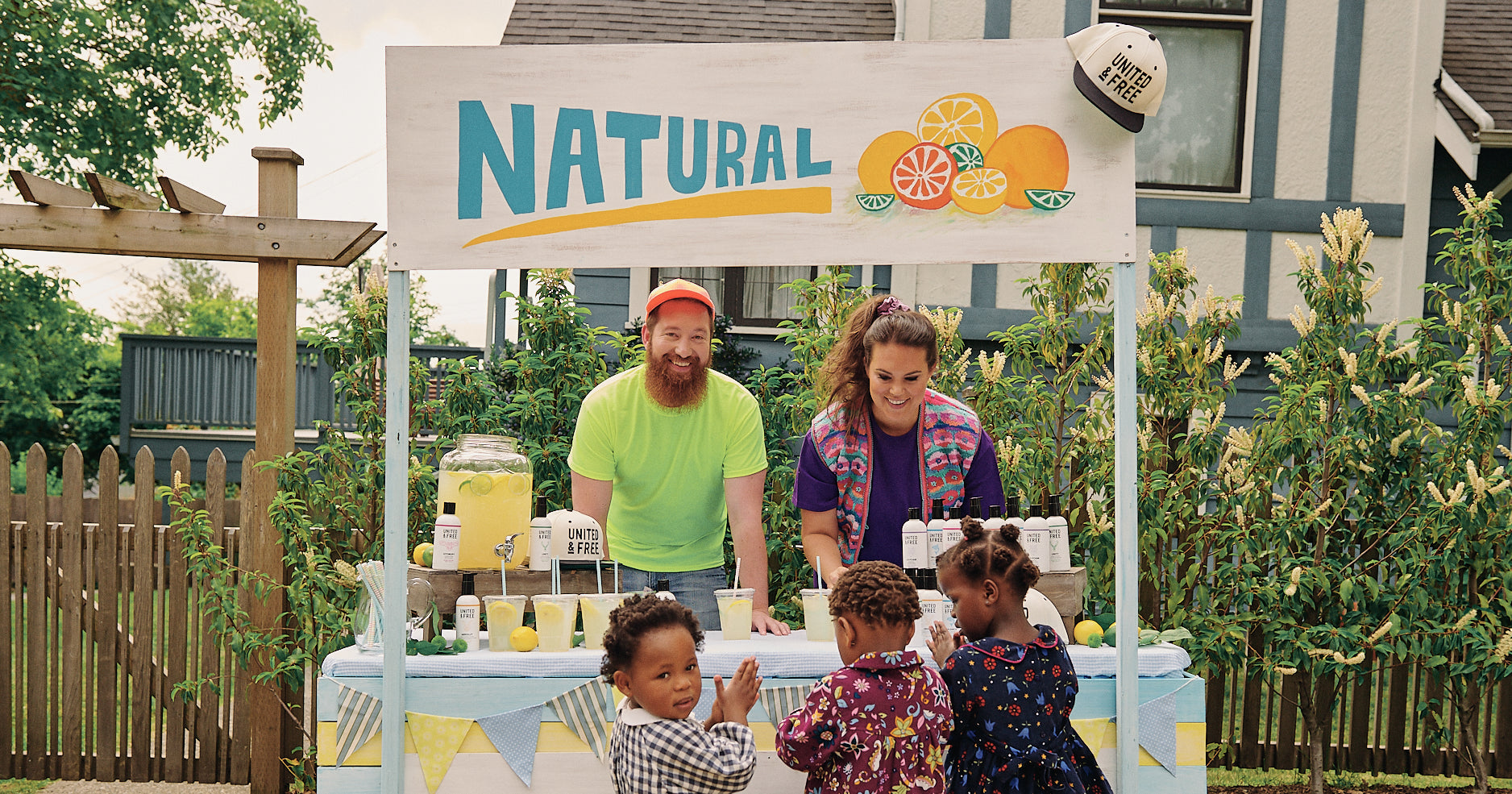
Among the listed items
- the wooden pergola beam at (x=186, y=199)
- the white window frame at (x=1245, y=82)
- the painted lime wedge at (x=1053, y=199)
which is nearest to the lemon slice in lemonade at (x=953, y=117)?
the painted lime wedge at (x=1053, y=199)

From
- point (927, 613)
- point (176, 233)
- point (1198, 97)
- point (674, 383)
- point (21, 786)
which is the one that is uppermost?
point (1198, 97)

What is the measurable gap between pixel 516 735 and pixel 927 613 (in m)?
1.06

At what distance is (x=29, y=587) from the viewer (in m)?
4.97

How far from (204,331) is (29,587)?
119 feet

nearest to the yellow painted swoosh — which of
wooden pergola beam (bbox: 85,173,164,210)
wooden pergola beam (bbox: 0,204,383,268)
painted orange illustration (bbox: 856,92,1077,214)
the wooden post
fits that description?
painted orange illustration (bbox: 856,92,1077,214)

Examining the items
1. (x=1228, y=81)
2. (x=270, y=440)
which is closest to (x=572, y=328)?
(x=270, y=440)

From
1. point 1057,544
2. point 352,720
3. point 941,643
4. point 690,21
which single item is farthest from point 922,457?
point 690,21

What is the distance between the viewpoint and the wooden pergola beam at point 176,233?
4.35 m

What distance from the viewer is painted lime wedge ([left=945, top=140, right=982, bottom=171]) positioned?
8.27 ft

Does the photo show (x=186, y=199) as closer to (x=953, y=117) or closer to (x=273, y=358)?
(x=273, y=358)

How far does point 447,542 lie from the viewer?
2.76 metres

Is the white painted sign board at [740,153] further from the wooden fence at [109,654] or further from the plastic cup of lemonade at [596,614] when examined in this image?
the wooden fence at [109,654]

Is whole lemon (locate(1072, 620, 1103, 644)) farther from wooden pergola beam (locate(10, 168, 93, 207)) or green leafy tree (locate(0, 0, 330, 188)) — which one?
green leafy tree (locate(0, 0, 330, 188))

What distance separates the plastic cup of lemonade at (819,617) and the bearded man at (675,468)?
22 cm
